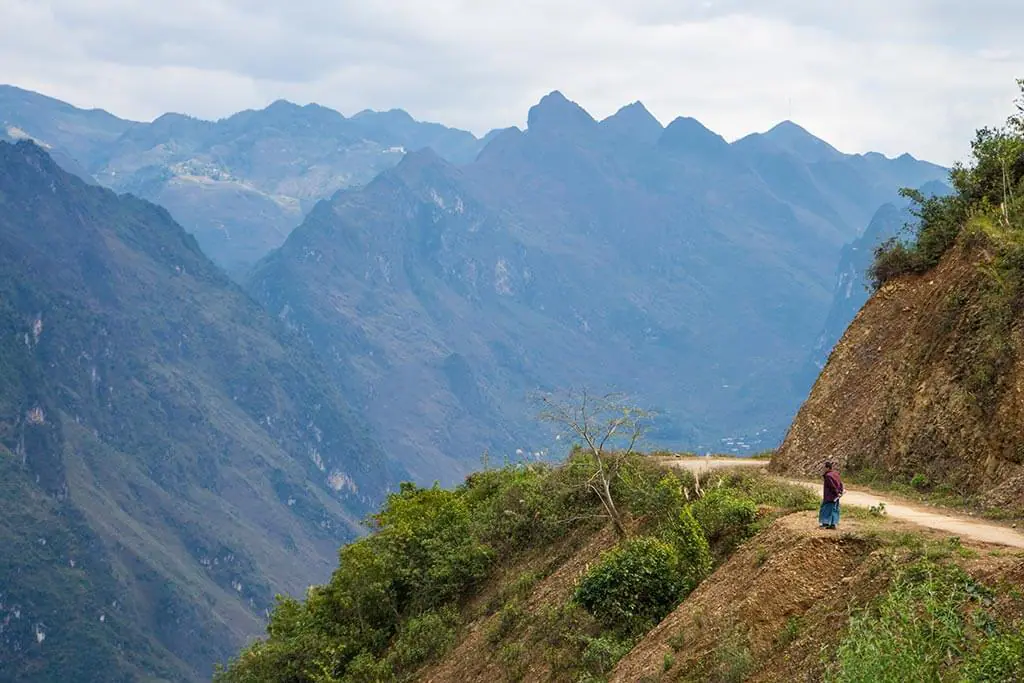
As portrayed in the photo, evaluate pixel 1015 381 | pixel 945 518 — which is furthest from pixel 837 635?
pixel 1015 381

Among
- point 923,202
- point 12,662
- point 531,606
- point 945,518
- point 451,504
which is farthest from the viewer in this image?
point 12,662

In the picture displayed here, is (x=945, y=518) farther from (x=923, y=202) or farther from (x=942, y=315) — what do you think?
(x=923, y=202)

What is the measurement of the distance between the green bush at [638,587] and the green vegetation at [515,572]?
0.07 feet

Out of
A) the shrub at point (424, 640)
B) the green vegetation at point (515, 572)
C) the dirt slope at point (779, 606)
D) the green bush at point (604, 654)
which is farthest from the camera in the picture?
the shrub at point (424, 640)

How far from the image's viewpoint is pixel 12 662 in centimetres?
18975

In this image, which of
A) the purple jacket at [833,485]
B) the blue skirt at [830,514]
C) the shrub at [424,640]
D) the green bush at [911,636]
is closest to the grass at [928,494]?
the blue skirt at [830,514]

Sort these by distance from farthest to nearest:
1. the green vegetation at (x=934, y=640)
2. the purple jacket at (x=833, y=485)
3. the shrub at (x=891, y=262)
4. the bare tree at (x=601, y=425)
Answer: the shrub at (x=891, y=262), the bare tree at (x=601, y=425), the purple jacket at (x=833, y=485), the green vegetation at (x=934, y=640)

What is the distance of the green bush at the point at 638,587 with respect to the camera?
1959 cm

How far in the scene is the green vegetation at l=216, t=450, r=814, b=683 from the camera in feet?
64.8

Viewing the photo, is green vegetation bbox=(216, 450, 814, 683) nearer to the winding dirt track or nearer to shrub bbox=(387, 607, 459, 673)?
shrub bbox=(387, 607, 459, 673)

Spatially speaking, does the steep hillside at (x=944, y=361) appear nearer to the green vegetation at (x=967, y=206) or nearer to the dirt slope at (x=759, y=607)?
the green vegetation at (x=967, y=206)

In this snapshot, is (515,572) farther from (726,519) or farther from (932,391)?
(932,391)

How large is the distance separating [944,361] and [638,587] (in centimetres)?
776

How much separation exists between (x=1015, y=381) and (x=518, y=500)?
1435 cm
